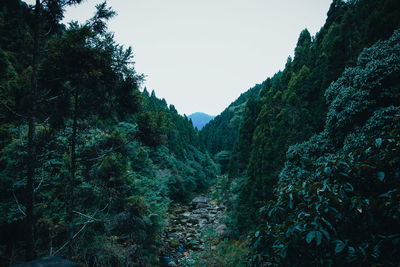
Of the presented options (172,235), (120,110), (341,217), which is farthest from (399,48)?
(172,235)

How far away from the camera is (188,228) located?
58.2ft

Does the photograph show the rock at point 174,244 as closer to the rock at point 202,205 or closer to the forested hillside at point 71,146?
the forested hillside at point 71,146

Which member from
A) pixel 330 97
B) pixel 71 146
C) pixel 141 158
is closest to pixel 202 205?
pixel 141 158

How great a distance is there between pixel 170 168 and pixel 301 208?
66.1 ft

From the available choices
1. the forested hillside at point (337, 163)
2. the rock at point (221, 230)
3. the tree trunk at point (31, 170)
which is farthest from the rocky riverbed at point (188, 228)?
the tree trunk at point (31, 170)

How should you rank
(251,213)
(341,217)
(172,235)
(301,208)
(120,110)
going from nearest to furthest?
(341,217)
(301,208)
(120,110)
(251,213)
(172,235)

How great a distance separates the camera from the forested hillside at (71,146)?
446 centimetres

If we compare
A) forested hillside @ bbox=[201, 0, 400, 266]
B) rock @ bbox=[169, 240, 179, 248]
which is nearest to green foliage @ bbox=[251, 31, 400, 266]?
forested hillside @ bbox=[201, 0, 400, 266]

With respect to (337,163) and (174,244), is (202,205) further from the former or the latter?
(337,163)

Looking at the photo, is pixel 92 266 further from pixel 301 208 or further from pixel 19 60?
pixel 19 60

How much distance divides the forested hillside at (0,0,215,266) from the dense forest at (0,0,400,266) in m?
0.04

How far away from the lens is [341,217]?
2010 millimetres

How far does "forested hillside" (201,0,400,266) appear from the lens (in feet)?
6.47

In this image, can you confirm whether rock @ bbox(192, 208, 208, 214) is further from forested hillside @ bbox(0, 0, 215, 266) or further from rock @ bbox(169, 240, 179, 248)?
forested hillside @ bbox(0, 0, 215, 266)
